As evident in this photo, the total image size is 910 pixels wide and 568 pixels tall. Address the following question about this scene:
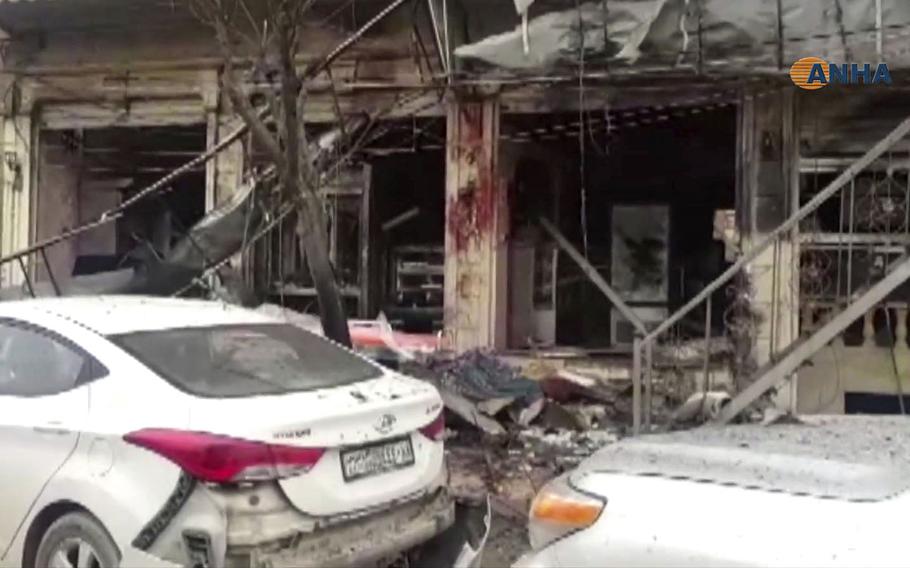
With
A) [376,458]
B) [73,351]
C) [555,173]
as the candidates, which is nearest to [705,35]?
[555,173]

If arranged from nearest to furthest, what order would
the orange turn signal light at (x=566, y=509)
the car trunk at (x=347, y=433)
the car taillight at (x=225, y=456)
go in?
the orange turn signal light at (x=566, y=509), the car taillight at (x=225, y=456), the car trunk at (x=347, y=433)

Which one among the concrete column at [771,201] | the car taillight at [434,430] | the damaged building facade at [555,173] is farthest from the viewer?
the concrete column at [771,201]

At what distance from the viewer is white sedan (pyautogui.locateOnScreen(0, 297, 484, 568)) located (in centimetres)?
448

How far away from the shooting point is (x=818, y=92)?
33.2 ft

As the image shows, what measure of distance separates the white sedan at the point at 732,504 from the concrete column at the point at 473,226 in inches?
290

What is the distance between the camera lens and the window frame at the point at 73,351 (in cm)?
498

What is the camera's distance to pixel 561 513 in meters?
3.40

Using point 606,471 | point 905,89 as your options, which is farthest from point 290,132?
point 905,89

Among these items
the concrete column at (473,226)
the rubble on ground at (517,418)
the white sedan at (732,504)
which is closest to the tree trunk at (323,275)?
the rubble on ground at (517,418)

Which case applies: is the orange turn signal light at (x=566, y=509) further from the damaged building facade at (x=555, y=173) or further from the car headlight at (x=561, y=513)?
the damaged building facade at (x=555, y=173)

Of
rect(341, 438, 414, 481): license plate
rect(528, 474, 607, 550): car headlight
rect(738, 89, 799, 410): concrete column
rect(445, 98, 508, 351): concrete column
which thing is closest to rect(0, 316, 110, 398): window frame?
rect(341, 438, 414, 481): license plate

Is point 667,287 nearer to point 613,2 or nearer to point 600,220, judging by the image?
point 600,220

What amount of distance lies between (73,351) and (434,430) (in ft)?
5.61

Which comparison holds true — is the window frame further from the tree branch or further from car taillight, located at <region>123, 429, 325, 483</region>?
the tree branch
